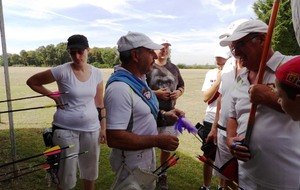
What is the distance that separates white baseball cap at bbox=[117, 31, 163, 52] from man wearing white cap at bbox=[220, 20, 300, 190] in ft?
1.66

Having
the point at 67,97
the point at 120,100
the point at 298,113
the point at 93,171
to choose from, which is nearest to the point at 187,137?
the point at 93,171

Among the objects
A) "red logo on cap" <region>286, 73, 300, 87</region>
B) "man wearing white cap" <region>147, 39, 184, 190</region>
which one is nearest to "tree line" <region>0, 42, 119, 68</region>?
"man wearing white cap" <region>147, 39, 184, 190</region>

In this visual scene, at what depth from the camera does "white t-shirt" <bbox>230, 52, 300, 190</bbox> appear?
5.15ft

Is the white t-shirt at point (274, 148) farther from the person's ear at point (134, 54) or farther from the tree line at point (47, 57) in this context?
the tree line at point (47, 57)

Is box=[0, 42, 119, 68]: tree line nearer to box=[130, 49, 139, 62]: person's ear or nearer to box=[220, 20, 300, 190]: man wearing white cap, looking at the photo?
box=[130, 49, 139, 62]: person's ear

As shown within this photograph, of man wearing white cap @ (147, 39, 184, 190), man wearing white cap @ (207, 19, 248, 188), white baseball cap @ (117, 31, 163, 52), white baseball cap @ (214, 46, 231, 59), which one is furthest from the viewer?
man wearing white cap @ (147, 39, 184, 190)

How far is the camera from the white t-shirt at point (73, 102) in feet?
8.71

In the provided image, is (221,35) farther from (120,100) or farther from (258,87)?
(120,100)

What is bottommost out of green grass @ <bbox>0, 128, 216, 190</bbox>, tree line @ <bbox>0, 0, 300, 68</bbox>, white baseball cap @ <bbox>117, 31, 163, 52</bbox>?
green grass @ <bbox>0, 128, 216, 190</bbox>

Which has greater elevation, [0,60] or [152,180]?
[0,60]

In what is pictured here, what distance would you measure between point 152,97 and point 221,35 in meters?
1.11

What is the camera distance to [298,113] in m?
1.16

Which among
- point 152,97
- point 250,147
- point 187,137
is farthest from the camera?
point 187,137

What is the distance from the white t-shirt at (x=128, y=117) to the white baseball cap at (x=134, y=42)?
251 mm
